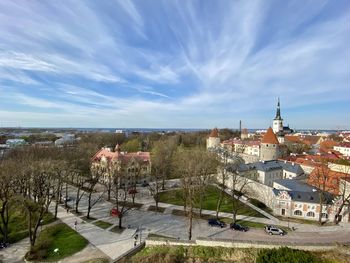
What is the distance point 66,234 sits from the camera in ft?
82.4

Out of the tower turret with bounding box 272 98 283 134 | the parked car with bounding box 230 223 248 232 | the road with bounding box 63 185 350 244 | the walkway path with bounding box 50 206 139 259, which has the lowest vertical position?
the walkway path with bounding box 50 206 139 259

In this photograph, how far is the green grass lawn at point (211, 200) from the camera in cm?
3170

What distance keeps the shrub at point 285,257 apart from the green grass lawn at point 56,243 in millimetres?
14977

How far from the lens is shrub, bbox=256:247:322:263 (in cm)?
1504

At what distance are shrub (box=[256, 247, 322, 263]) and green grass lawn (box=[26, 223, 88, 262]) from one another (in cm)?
1498

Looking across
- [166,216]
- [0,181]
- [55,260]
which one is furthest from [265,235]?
[0,181]

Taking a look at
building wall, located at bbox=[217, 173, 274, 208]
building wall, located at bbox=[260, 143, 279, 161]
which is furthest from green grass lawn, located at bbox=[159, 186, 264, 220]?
building wall, located at bbox=[260, 143, 279, 161]

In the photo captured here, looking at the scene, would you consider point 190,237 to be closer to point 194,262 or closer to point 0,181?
point 194,262

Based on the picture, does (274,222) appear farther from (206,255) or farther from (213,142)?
(213,142)

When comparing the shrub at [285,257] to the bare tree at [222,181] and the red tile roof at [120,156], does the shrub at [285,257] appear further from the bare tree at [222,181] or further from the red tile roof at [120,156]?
the red tile roof at [120,156]

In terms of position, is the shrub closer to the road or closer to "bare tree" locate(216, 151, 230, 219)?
the road

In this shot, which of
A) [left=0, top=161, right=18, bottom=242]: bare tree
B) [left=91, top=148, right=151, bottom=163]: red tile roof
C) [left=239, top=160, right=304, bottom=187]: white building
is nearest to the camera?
[left=0, top=161, right=18, bottom=242]: bare tree

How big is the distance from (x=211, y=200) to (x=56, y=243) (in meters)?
20.0

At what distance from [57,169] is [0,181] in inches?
213
